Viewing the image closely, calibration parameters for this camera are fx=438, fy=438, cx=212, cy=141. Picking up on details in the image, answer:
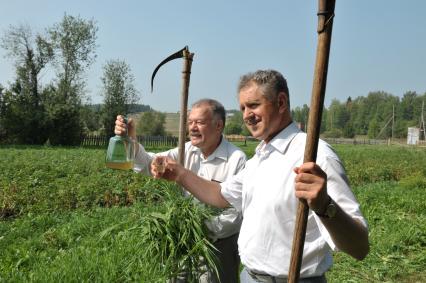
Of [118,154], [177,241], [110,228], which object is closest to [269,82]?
[118,154]

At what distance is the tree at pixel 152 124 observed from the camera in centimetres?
5794

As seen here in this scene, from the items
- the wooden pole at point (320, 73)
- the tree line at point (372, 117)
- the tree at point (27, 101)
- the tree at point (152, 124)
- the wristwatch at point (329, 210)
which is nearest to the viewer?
the wooden pole at point (320, 73)

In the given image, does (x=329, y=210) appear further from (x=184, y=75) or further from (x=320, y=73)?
(x=184, y=75)

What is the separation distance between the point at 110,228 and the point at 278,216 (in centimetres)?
134

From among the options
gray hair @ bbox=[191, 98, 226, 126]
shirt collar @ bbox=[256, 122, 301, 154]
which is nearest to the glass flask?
gray hair @ bbox=[191, 98, 226, 126]

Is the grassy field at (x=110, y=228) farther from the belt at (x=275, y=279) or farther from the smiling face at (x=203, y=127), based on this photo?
the belt at (x=275, y=279)

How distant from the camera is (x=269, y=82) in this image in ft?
7.05

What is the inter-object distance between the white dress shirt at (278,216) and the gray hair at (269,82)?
20cm

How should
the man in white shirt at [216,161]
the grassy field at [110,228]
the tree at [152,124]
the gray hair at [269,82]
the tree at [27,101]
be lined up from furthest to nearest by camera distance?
the tree at [152,124] → the tree at [27,101] → the man in white shirt at [216,161] → the grassy field at [110,228] → the gray hair at [269,82]

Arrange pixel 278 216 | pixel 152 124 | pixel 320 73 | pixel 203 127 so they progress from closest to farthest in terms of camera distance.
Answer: pixel 320 73 < pixel 278 216 < pixel 203 127 < pixel 152 124

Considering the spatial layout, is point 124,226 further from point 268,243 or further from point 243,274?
point 268,243

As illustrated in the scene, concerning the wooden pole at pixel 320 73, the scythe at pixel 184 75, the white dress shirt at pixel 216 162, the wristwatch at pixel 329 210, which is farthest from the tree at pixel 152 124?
the wooden pole at pixel 320 73

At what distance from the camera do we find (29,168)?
42.5ft

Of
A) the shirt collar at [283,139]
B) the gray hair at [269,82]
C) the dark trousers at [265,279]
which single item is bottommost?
the dark trousers at [265,279]
